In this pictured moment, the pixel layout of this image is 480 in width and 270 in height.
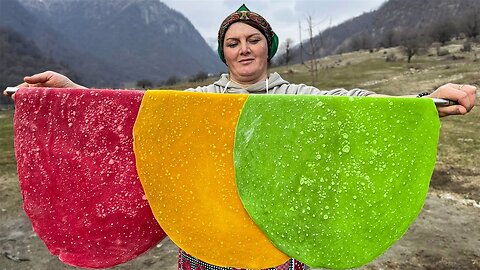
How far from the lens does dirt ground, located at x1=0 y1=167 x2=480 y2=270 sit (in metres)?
4.25

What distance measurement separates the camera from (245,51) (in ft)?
5.13

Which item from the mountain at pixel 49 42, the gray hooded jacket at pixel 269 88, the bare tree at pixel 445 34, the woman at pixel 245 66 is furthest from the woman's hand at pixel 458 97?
the mountain at pixel 49 42

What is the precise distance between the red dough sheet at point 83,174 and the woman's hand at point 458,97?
988 millimetres

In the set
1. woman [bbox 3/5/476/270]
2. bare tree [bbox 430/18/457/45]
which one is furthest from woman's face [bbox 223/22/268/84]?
bare tree [bbox 430/18/457/45]

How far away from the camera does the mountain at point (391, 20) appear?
83812 mm

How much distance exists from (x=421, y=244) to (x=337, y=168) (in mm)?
4051

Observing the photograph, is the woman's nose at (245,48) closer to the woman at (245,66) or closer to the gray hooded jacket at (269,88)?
the woman at (245,66)

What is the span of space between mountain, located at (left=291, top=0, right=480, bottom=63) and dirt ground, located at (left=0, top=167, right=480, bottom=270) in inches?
2679

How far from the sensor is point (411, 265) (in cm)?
416

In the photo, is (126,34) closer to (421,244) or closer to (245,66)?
(421,244)

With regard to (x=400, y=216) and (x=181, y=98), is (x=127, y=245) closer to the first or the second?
(x=181, y=98)

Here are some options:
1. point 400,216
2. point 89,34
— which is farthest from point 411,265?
point 89,34

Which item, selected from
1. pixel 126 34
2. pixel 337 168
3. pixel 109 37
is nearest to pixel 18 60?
pixel 337 168

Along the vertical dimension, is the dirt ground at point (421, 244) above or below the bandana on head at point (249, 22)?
below
